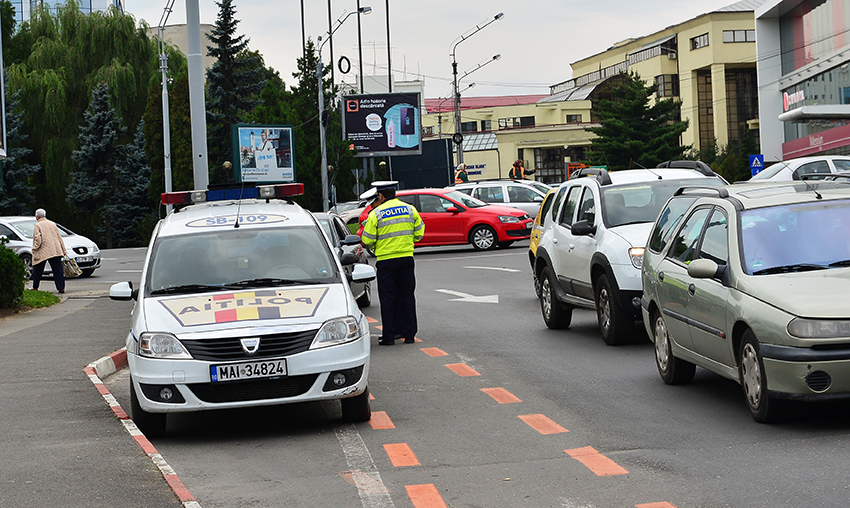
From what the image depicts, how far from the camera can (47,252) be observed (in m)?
23.0

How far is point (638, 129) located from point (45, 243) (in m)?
56.0

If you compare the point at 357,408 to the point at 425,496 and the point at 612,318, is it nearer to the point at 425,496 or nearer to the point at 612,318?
the point at 425,496

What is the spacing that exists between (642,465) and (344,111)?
49.3 m

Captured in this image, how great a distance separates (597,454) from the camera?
666 centimetres

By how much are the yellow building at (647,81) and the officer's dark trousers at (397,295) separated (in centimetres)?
5938

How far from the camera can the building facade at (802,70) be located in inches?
1934

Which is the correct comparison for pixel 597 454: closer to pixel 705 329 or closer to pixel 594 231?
pixel 705 329

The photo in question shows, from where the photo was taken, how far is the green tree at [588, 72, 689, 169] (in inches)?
2862

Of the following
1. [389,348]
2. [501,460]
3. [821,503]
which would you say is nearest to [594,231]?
[389,348]

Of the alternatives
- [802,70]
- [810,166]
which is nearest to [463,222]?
[810,166]

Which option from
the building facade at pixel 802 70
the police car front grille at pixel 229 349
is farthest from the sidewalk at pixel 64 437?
the building facade at pixel 802 70

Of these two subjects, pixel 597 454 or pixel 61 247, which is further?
pixel 61 247

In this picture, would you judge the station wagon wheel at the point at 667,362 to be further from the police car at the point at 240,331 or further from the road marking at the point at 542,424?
the police car at the point at 240,331

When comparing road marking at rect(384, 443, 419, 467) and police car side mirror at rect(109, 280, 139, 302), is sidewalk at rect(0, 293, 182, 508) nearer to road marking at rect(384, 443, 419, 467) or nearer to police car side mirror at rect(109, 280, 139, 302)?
police car side mirror at rect(109, 280, 139, 302)
